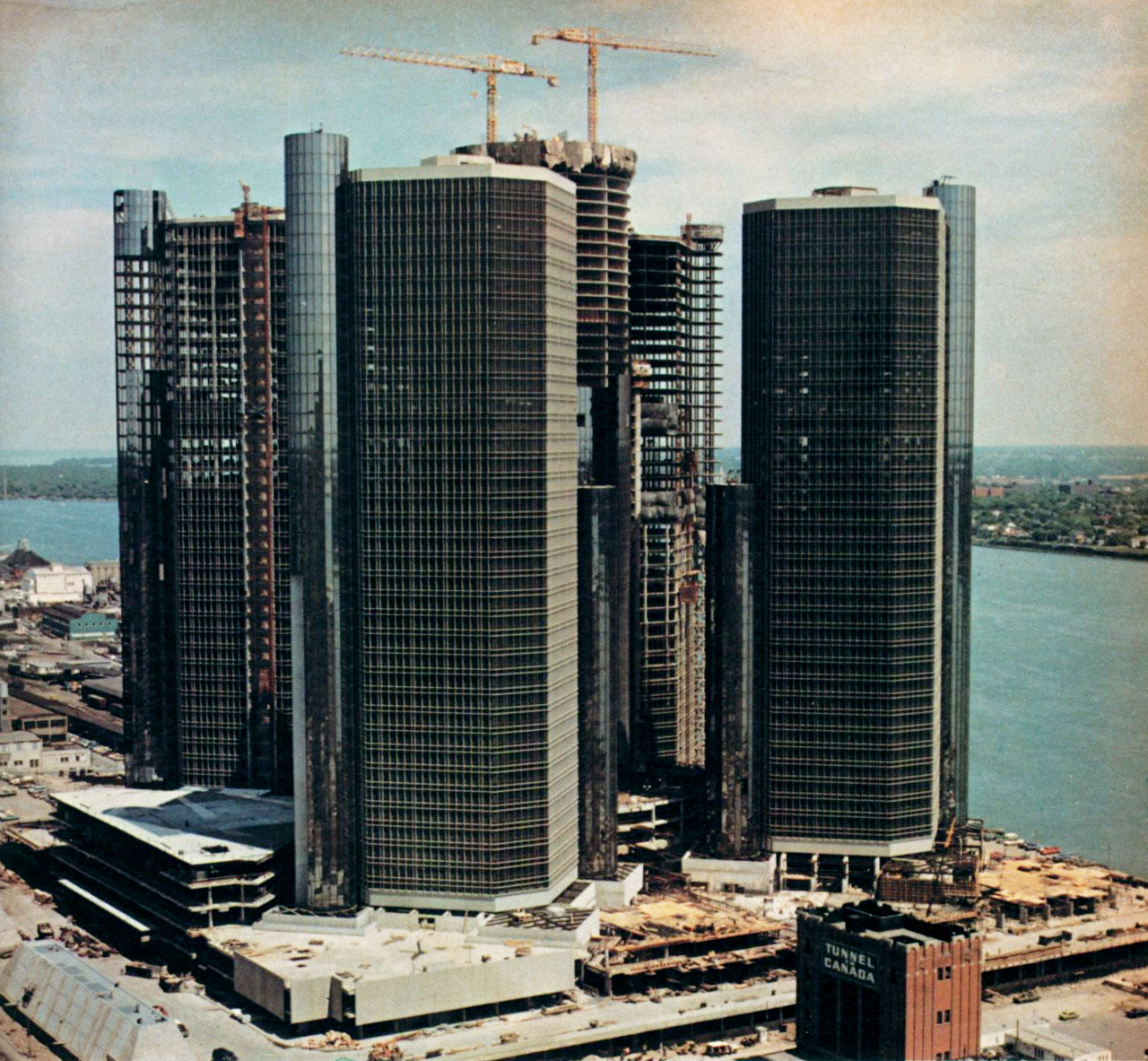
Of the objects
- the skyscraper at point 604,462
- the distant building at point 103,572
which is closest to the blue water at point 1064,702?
the skyscraper at point 604,462

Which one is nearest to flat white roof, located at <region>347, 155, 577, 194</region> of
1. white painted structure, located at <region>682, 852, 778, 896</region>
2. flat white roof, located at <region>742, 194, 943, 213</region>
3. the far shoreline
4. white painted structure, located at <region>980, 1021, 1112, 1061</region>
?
flat white roof, located at <region>742, 194, 943, 213</region>

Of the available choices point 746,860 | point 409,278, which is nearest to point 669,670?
point 746,860

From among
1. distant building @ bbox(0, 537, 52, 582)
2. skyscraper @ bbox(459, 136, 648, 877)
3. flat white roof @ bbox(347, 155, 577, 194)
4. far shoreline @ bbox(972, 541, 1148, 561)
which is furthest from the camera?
distant building @ bbox(0, 537, 52, 582)

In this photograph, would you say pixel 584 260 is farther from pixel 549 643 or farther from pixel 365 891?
pixel 365 891

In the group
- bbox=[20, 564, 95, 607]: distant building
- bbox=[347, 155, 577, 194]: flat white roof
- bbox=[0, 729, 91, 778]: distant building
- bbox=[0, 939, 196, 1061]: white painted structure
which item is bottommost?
bbox=[0, 939, 196, 1061]: white painted structure

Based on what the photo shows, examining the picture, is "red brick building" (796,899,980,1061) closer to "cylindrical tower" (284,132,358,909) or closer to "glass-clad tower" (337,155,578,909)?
"glass-clad tower" (337,155,578,909)

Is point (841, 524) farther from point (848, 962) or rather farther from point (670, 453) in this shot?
point (848, 962)

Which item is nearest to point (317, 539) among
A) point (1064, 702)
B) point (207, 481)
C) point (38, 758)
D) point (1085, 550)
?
point (207, 481)
